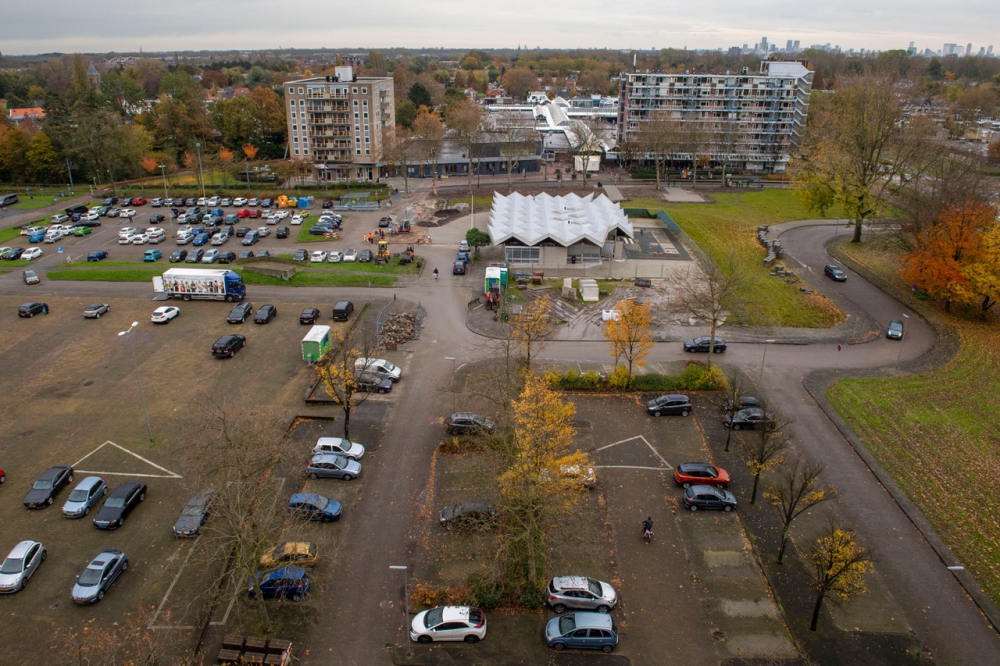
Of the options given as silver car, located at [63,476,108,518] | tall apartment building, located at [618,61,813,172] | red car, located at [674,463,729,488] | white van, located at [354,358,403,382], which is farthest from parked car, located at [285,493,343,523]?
tall apartment building, located at [618,61,813,172]

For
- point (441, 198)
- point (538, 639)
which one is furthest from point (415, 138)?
point (538, 639)

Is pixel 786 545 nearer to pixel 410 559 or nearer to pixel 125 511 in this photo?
pixel 410 559

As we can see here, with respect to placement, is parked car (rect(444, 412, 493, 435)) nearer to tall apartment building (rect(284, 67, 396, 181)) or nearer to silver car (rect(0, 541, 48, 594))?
silver car (rect(0, 541, 48, 594))

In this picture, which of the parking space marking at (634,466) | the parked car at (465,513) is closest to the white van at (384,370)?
the parked car at (465,513)

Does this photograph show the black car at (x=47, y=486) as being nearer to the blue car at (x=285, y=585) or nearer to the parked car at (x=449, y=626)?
the blue car at (x=285, y=585)

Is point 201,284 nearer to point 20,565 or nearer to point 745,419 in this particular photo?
point 20,565

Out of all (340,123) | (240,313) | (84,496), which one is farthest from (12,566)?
(340,123)
